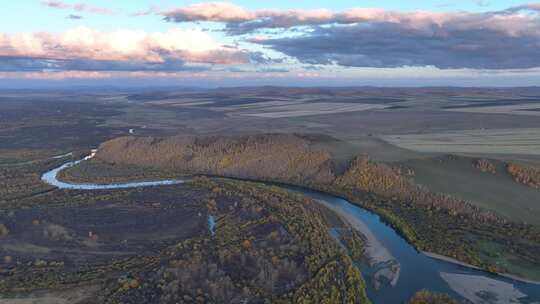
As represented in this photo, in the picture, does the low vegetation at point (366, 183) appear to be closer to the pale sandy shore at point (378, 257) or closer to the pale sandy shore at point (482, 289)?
the pale sandy shore at point (482, 289)

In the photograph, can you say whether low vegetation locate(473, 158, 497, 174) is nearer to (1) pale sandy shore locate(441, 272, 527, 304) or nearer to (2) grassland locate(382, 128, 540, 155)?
(2) grassland locate(382, 128, 540, 155)

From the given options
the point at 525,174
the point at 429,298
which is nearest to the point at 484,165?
the point at 525,174

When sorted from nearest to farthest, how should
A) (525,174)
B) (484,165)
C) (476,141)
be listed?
(525,174) → (484,165) → (476,141)

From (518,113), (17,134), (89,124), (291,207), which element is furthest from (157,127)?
(518,113)

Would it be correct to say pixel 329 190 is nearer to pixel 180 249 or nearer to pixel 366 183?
pixel 366 183

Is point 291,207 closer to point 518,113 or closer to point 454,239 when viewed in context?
point 454,239

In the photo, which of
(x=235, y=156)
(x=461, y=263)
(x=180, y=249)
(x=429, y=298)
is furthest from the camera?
(x=235, y=156)

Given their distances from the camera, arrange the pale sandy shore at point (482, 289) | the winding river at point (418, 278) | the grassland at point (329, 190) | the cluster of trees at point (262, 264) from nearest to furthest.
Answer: the cluster of trees at point (262, 264)
the pale sandy shore at point (482, 289)
the winding river at point (418, 278)
the grassland at point (329, 190)

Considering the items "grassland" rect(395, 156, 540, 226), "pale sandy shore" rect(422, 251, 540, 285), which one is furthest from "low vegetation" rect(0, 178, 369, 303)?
"grassland" rect(395, 156, 540, 226)

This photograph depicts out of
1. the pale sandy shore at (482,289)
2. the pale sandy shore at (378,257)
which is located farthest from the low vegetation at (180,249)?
the pale sandy shore at (482,289)
